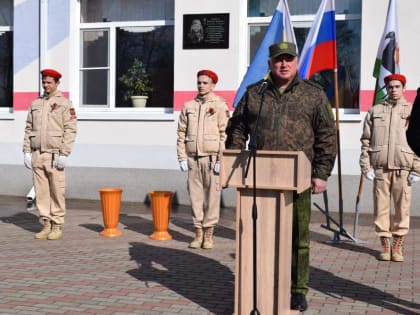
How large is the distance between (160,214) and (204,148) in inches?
52.2

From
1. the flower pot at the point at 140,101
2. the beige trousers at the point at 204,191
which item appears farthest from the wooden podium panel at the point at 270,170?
the flower pot at the point at 140,101

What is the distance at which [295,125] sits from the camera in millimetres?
5484

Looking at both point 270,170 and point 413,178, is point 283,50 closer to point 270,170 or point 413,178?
point 270,170

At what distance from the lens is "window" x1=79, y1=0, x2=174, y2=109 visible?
13.5 meters

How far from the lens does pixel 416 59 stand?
37.4 feet

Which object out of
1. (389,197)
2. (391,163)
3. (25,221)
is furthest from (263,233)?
(25,221)

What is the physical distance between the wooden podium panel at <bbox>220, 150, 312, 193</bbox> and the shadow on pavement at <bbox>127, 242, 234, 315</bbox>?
130 cm

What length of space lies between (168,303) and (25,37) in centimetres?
933

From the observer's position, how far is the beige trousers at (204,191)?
858 centimetres

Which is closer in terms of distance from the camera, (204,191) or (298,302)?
(298,302)

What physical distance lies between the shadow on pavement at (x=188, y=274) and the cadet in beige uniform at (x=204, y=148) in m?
0.55

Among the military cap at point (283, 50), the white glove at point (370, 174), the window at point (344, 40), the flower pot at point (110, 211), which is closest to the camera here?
the military cap at point (283, 50)

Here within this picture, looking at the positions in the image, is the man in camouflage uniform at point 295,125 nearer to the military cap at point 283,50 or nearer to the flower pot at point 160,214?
the military cap at point 283,50

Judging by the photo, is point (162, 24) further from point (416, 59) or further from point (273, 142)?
point (273, 142)
